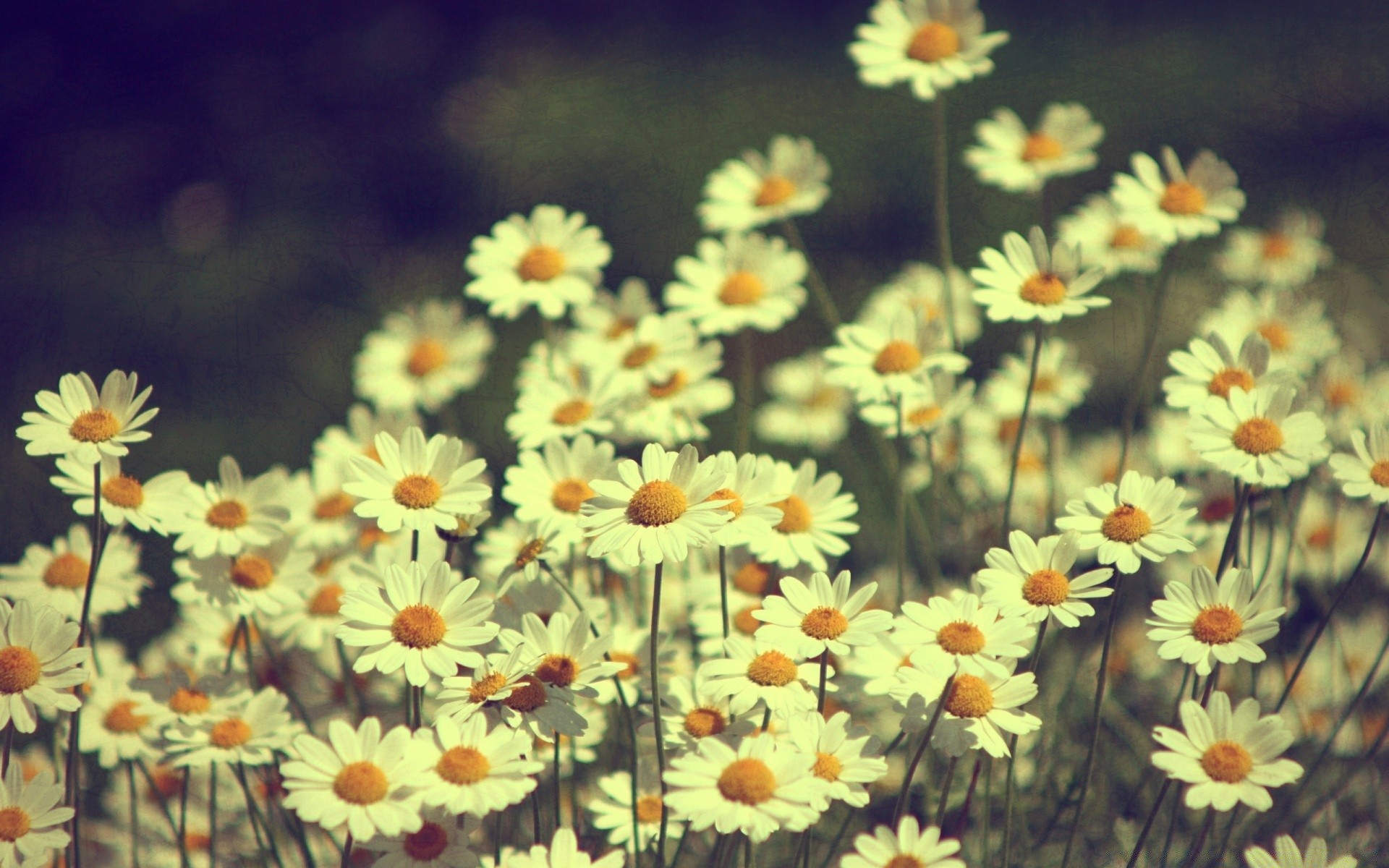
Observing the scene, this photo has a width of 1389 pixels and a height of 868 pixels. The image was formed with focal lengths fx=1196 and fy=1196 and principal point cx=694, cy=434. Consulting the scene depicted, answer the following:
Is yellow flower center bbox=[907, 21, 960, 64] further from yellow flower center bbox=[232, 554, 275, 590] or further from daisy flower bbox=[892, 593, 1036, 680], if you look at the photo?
yellow flower center bbox=[232, 554, 275, 590]

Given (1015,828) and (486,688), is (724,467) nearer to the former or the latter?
(486,688)

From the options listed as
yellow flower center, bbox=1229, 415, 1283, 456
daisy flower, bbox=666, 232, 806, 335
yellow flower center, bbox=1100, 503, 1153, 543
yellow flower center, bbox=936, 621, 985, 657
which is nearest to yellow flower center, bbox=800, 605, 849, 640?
yellow flower center, bbox=936, 621, 985, 657

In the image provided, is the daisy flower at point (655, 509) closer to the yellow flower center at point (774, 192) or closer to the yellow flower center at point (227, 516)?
the yellow flower center at point (227, 516)

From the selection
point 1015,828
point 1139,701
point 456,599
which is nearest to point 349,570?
point 456,599

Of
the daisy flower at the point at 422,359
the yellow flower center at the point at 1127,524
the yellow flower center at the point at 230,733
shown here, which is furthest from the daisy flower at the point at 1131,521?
the daisy flower at the point at 422,359

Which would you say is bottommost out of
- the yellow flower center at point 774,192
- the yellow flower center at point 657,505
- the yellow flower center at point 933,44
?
the yellow flower center at point 657,505
